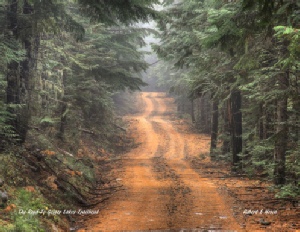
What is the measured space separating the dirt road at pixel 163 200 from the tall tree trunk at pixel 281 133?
230cm

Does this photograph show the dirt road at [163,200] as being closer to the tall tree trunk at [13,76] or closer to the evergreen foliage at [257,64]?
the evergreen foliage at [257,64]

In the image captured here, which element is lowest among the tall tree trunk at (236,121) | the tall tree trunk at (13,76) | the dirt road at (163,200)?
the dirt road at (163,200)

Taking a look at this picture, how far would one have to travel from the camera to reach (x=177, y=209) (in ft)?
30.0

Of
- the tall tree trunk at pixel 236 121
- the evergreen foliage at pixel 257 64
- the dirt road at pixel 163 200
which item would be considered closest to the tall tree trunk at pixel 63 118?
the dirt road at pixel 163 200

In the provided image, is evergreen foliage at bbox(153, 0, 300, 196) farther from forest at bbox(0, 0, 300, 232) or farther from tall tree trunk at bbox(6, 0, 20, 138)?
tall tree trunk at bbox(6, 0, 20, 138)

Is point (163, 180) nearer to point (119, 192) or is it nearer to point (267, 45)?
point (119, 192)

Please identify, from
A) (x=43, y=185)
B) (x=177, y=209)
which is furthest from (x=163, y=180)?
(x=43, y=185)

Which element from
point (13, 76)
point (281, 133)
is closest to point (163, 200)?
point (281, 133)

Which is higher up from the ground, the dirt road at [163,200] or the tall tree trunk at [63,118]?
the tall tree trunk at [63,118]

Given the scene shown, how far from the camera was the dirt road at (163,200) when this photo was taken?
311 inches

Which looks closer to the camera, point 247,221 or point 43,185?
point 247,221

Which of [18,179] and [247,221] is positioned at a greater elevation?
[18,179]

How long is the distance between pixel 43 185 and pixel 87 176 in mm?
3823

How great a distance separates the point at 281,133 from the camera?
866 centimetres
